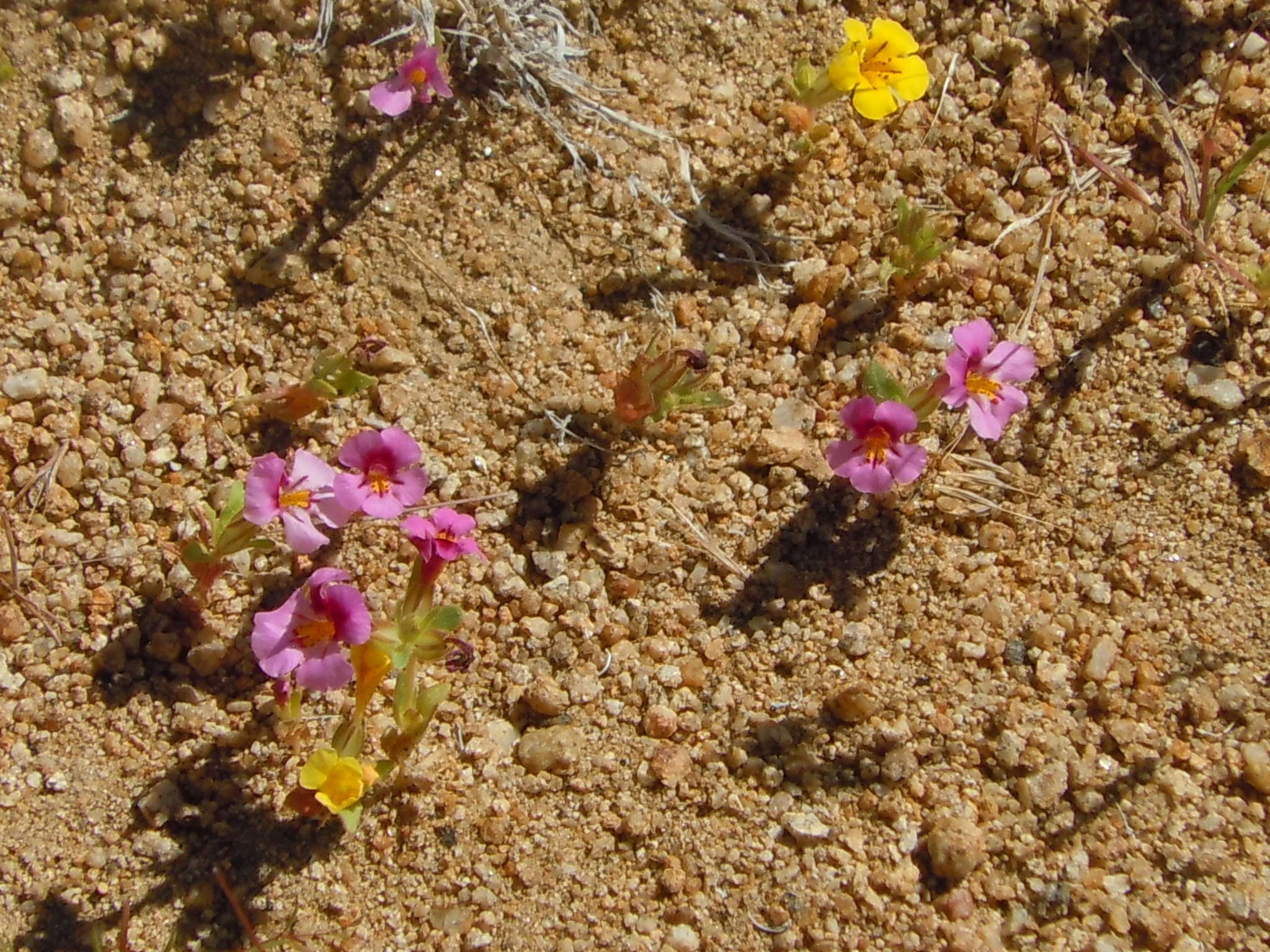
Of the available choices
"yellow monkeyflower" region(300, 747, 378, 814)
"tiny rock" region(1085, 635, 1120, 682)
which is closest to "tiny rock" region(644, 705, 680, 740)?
"yellow monkeyflower" region(300, 747, 378, 814)

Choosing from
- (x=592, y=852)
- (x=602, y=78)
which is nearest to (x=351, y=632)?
(x=592, y=852)

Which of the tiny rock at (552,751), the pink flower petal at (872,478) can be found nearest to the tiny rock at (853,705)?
the pink flower petal at (872,478)

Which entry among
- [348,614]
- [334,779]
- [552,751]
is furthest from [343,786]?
[552,751]

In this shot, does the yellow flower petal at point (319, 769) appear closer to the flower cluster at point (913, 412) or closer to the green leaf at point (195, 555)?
the green leaf at point (195, 555)

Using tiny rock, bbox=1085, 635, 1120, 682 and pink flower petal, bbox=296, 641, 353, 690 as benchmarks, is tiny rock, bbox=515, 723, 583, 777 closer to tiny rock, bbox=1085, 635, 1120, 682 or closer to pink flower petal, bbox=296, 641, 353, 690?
pink flower petal, bbox=296, 641, 353, 690

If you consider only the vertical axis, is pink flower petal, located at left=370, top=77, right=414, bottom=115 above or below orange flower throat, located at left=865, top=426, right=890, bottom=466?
above

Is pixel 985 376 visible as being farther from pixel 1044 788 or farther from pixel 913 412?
pixel 1044 788
